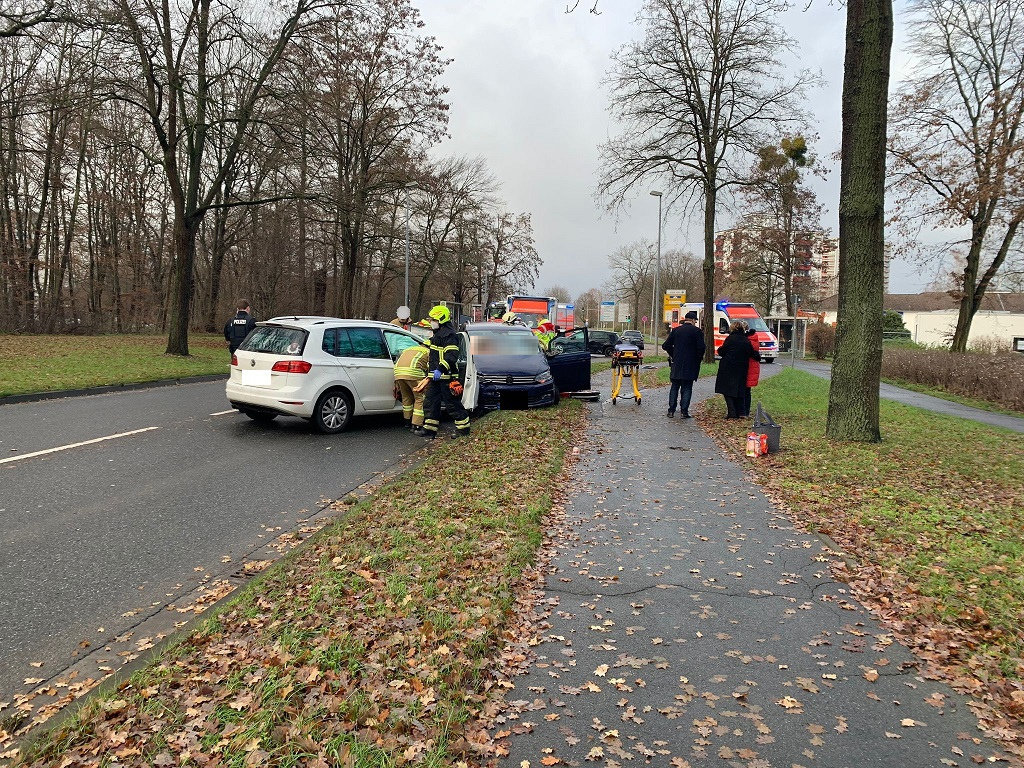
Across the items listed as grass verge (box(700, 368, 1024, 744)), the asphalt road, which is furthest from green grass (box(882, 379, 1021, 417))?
the asphalt road

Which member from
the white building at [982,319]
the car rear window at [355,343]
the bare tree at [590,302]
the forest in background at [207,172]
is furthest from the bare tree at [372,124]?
the bare tree at [590,302]

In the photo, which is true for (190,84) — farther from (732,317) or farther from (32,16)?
(732,317)

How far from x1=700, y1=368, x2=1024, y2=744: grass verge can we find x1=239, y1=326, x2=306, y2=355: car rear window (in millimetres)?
6575

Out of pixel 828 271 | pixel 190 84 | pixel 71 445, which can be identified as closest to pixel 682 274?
pixel 828 271

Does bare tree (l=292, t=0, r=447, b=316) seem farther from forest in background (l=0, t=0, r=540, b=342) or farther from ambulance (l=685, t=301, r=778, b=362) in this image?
ambulance (l=685, t=301, r=778, b=362)

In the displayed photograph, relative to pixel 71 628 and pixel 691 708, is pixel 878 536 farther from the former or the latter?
pixel 71 628

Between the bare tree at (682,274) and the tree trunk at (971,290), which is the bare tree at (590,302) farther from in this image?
the tree trunk at (971,290)

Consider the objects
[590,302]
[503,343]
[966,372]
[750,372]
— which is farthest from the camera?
[590,302]

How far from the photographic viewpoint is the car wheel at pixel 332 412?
1055 cm

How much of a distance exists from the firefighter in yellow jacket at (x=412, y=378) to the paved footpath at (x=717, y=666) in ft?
15.7

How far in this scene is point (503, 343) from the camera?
14281 millimetres

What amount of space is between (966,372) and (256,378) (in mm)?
20340

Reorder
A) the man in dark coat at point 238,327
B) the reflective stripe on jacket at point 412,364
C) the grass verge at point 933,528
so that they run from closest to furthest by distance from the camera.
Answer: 1. the grass verge at point 933,528
2. the reflective stripe on jacket at point 412,364
3. the man in dark coat at point 238,327

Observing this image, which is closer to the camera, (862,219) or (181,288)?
(862,219)
